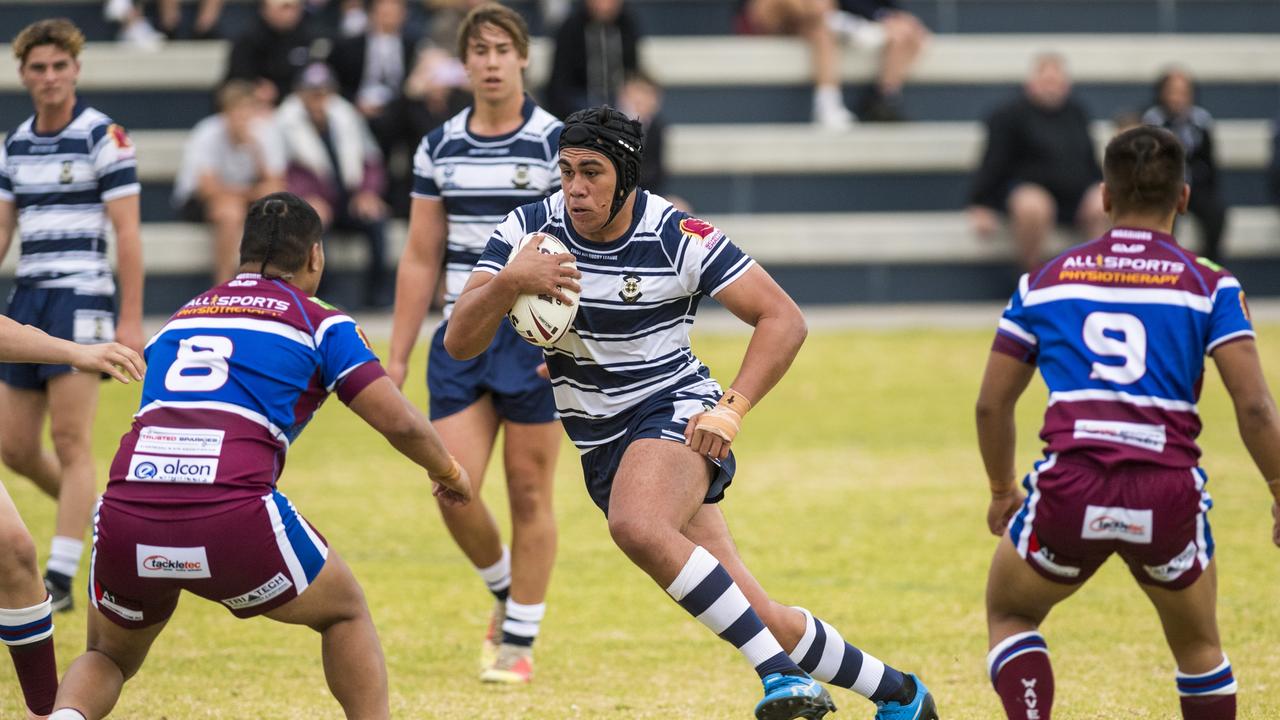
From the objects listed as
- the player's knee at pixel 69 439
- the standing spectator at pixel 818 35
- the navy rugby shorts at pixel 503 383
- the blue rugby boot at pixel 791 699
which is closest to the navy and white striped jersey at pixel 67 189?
the player's knee at pixel 69 439

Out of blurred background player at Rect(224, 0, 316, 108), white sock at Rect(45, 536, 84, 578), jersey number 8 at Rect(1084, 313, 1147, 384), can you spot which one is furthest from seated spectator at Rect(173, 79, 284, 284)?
jersey number 8 at Rect(1084, 313, 1147, 384)

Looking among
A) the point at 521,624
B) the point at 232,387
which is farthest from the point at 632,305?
the point at 521,624

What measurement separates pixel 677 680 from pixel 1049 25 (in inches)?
573

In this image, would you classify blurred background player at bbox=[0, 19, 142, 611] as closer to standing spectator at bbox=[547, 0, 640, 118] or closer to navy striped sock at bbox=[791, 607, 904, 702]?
navy striped sock at bbox=[791, 607, 904, 702]

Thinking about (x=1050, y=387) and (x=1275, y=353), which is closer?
(x=1050, y=387)

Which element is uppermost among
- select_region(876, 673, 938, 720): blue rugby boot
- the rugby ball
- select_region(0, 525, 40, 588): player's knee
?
the rugby ball

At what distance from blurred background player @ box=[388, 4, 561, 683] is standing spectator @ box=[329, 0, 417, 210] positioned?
30.5 ft

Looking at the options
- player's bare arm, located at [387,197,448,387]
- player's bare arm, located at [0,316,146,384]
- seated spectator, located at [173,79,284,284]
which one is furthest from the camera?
seated spectator, located at [173,79,284,284]

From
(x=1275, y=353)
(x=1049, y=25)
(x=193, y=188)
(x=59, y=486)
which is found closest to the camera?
(x=59, y=486)

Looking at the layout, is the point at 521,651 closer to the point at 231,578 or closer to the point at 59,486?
the point at 231,578

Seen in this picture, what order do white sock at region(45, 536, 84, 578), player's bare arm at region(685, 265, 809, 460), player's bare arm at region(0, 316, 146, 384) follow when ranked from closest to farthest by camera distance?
player's bare arm at region(0, 316, 146, 384) → player's bare arm at region(685, 265, 809, 460) → white sock at region(45, 536, 84, 578)

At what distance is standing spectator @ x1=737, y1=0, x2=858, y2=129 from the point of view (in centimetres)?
1725

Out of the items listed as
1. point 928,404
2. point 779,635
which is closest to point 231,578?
point 779,635

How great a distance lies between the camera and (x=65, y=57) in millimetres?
7117
